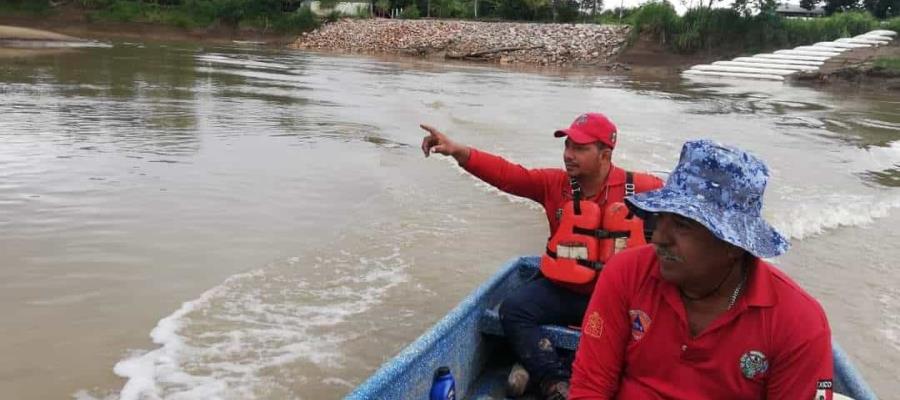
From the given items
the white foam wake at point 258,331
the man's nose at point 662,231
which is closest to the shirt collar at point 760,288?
the man's nose at point 662,231

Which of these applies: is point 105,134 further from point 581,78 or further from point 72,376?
point 581,78

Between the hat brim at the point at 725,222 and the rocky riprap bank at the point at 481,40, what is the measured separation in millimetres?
36649

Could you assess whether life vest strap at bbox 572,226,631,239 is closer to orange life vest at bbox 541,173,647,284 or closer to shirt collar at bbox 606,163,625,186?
orange life vest at bbox 541,173,647,284

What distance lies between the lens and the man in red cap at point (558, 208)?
3.39 metres

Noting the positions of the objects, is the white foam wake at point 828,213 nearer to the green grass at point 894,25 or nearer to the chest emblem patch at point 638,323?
the chest emblem patch at point 638,323

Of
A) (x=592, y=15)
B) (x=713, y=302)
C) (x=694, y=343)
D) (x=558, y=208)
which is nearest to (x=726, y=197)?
(x=713, y=302)

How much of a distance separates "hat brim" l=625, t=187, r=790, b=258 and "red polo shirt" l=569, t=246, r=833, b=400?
0.11 meters

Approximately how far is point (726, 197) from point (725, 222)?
71 mm

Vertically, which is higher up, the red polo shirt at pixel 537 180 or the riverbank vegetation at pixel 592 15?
the riverbank vegetation at pixel 592 15

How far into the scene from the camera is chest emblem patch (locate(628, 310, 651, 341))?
217 centimetres

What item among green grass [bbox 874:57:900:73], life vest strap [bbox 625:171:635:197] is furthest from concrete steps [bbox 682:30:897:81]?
life vest strap [bbox 625:171:635:197]

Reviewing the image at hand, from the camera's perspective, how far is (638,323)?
2191 mm

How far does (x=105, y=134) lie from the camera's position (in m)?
10.4

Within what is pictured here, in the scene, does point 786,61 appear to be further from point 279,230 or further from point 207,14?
point 207,14
